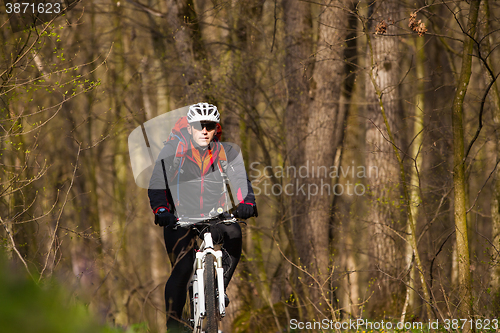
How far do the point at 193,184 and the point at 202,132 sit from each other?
1.50 ft

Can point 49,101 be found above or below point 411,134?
above

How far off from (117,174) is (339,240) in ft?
26.8

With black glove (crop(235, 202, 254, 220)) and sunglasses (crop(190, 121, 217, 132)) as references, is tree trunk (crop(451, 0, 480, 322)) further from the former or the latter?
sunglasses (crop(190, 121, 217, 132))

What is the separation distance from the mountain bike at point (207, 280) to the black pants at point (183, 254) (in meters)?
0.09

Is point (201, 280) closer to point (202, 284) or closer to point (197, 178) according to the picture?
point (202, 284)

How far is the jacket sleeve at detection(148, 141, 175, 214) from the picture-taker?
398 centimetres

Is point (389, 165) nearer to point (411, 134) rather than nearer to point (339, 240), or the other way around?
point (339, 240)

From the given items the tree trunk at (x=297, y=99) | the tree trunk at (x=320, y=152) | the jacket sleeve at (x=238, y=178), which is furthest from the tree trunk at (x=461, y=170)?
the tree trunk at (x=297, y=99)

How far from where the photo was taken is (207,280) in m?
3.83

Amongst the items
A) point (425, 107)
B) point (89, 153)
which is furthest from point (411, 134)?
point (89, 153)

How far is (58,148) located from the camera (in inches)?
508

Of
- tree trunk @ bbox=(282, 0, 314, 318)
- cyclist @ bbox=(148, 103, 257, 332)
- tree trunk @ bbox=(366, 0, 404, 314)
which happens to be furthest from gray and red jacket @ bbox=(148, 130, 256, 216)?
tree trunk @ bbox=(282, 0, 314, 318)

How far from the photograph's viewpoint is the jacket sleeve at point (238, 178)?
162 inches

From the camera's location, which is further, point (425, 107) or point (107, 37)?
point (107, 37)
